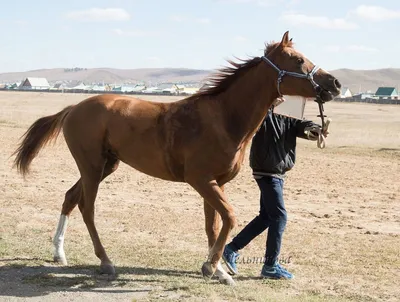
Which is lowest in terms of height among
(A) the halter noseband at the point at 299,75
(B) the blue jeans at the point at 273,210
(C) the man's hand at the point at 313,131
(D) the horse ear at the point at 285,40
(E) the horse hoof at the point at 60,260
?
(E) the horse hoof at the point at 60,260

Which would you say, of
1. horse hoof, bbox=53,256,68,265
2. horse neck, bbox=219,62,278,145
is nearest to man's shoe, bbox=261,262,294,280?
horse neck, bbox=219,62,278,145

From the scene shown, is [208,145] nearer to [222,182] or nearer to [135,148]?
[222,182]

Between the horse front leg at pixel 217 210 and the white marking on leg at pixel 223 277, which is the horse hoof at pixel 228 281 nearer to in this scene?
the white marking on leg at pixel 223 277

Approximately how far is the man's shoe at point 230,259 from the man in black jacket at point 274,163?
332mm

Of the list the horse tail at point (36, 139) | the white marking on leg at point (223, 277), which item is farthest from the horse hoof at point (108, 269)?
the horse tail at point (36, 139)

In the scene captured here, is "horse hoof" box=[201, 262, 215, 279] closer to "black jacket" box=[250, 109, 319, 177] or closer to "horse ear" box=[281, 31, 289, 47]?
"black jacket" box=[250, 109, 319, 177]

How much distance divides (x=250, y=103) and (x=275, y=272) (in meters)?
1.84

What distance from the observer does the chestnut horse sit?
19.6 feet

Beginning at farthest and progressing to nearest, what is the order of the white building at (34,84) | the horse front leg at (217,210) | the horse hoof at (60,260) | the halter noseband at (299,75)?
the white building at (34,84) < the horse hoof at (60,260) < the horse front leg at (217,210) < the halter noseband at (299,75)

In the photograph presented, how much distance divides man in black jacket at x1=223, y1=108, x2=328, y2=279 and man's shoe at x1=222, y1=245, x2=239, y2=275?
332mm

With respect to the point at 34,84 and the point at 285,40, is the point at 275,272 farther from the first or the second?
the point at 34,84

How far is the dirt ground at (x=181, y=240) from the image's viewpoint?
6035 mm

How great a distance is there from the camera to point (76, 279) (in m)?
6.34

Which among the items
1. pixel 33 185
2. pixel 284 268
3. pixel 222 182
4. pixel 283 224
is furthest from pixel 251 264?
pixel 33 185
